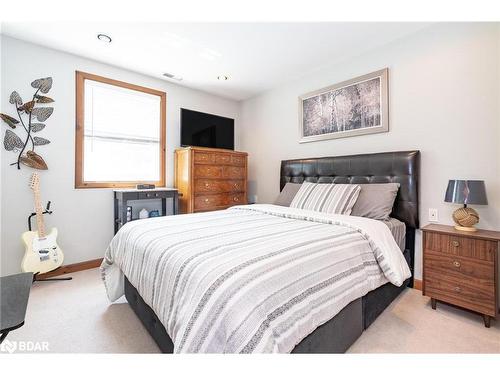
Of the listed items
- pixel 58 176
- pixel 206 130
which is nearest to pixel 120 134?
pixel 58 176

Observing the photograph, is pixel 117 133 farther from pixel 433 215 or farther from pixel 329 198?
pixel 433 215

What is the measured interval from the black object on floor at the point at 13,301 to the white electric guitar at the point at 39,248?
157cm

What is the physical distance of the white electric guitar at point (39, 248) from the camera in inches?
90.0

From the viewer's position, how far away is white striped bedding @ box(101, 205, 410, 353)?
87 cm

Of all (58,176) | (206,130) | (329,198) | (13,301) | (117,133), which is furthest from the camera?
(206,130)

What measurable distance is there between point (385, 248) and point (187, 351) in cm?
142

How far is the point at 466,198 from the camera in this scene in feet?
5.87

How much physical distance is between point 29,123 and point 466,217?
4151mm

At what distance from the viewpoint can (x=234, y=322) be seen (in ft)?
2.77

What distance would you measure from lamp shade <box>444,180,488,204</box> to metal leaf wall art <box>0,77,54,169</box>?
388 centimetres

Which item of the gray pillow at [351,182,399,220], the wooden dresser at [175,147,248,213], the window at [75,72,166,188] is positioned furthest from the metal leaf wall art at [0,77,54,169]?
the gray pillow at [351,182,399,220]

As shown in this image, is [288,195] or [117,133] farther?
[117,133]
